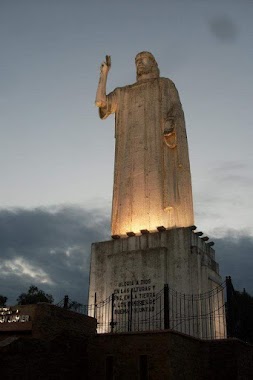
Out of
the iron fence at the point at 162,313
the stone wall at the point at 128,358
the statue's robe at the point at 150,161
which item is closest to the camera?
the stone wall at the point at 128,358

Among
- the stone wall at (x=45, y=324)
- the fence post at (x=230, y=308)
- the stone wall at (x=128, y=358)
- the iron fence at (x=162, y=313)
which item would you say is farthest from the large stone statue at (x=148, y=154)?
the stone wall at (x=128, y=358)

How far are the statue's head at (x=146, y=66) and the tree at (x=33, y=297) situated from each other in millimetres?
22935

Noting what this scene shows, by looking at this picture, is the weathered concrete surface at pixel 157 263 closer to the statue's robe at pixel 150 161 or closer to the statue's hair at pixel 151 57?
the statue's robe at pixel 150 161

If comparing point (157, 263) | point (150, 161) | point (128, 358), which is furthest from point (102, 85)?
point (128, 358)

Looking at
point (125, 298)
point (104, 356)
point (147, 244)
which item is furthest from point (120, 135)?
point (104, 356)

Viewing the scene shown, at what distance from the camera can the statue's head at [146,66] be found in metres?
17.8

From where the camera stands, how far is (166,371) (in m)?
10.6

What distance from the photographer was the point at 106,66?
1777cm

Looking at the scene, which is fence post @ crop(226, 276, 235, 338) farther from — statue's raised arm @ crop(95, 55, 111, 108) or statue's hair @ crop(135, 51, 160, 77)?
statue's hair @ crop(135, 51, 160, 77)

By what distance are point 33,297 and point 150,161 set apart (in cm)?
2465

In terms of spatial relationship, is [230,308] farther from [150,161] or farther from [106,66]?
[106,66]

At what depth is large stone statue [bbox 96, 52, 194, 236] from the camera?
1524 centimetres

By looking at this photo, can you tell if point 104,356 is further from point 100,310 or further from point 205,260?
point 205,260

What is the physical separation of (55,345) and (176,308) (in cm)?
380
